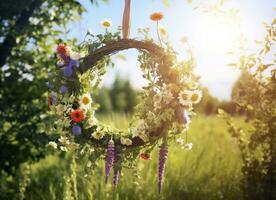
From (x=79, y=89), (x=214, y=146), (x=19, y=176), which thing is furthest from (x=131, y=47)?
(x=214, y=146)

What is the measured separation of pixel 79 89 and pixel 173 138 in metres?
0.76

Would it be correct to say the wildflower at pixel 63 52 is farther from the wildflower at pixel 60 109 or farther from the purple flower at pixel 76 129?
the purple flower at pixel 76 129

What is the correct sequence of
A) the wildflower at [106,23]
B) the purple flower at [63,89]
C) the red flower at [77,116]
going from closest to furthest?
the red flower at [77,116] → the purple flower at [63,89] → the wildflower at [106,23]

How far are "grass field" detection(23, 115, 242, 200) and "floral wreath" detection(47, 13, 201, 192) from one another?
1.27 feet

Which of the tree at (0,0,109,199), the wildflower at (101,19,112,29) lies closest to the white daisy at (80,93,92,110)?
the wildflower at (101,19,112,29)

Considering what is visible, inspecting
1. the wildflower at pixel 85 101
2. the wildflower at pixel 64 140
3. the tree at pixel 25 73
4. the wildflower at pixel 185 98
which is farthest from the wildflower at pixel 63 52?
the tree at pixel 25 73

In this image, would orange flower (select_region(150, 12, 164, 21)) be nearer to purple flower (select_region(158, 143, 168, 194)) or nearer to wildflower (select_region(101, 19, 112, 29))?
wildflower (select_region(101, 19, 112, 29))

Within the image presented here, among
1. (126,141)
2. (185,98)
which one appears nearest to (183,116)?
(185,98)

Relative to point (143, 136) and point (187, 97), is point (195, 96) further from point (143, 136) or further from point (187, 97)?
point (143, 136)

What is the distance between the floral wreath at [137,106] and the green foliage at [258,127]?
1.22 metres

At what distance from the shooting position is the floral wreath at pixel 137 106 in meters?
3.43

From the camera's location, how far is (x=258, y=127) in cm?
492

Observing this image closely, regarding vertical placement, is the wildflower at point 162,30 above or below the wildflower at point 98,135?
above

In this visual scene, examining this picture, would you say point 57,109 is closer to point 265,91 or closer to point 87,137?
point 87,137
